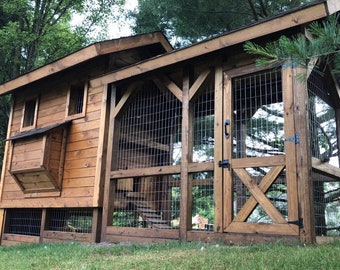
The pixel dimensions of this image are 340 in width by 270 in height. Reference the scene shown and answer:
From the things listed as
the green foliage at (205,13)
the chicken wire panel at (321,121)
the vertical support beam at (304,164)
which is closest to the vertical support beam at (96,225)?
the vertical support beam at (304,164)

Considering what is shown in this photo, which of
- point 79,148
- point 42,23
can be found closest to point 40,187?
point 79,148

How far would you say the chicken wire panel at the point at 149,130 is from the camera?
684 centimetres

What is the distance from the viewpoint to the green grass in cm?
300

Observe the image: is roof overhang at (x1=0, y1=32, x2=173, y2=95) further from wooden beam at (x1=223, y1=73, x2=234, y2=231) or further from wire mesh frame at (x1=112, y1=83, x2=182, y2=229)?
wooden beam at (x1=223, y1=73, x2=234, y2=231)

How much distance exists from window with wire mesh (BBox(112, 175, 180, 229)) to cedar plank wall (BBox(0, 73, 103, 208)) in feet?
2.06

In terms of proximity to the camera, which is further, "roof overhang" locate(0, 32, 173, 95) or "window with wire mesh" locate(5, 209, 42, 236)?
"window with wire mesh" locate(5, 209, 42, 236)

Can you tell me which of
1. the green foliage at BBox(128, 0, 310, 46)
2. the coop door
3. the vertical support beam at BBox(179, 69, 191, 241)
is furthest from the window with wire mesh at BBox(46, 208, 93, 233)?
the green foliage at BBox(128, 0, 310, 46)

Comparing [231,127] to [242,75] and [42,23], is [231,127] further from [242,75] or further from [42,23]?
[42,23]

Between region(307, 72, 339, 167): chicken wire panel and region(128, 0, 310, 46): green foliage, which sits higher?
region(128, 0, 310, 46): green foliage

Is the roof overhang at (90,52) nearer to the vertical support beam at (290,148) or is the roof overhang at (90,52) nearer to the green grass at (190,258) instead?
the vertical support beam at (290,148)

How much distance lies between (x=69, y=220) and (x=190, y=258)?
4586 millimetres

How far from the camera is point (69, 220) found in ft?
24.5

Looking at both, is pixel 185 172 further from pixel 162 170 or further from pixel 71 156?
pixel 71 156

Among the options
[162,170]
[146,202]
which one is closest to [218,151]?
[162,170]
